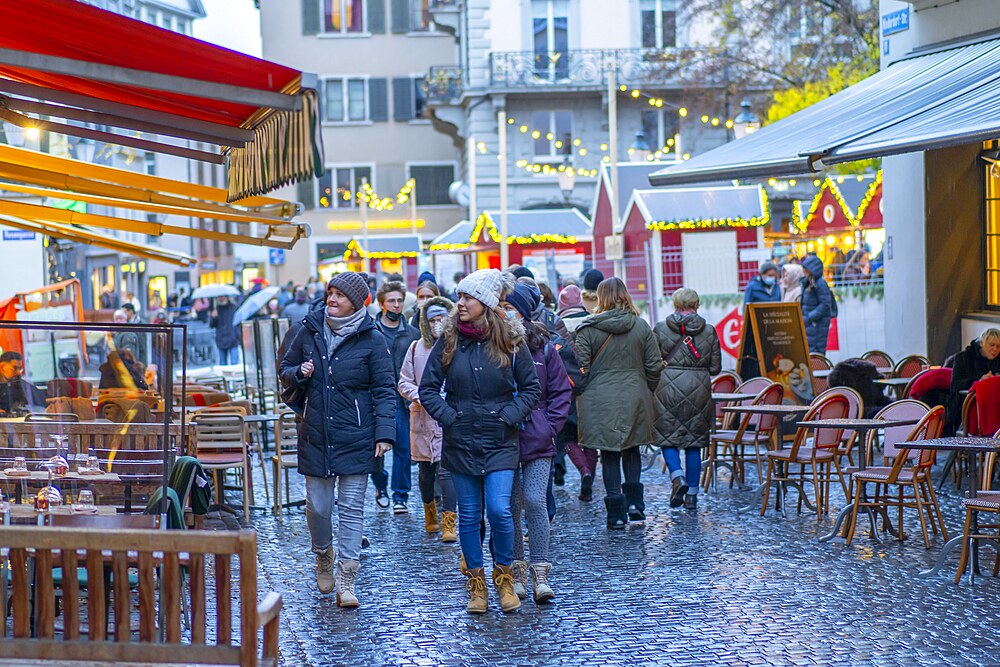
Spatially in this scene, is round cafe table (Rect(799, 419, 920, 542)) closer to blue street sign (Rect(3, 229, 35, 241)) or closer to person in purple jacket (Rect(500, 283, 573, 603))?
person in purple jacket (Rect(500, 283, 573, 603))

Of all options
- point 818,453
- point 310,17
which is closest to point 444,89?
point 310,17

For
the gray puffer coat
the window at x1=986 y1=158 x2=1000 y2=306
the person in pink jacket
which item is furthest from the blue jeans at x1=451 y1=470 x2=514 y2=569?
the window at x1=986 y1=158 x2=1000 y2=306

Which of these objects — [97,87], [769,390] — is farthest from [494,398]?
[769,390]

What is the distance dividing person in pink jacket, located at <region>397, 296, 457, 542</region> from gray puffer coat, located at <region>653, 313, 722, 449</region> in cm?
193

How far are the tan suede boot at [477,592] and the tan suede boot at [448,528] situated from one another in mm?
2210

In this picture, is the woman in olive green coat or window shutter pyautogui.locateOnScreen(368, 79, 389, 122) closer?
the woman in olive green coat

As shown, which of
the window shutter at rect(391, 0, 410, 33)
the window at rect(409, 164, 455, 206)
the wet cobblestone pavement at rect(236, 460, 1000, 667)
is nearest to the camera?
the wet cobblestone pavement at rect(236, 460, 1000, 667)

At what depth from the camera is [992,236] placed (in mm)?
15391

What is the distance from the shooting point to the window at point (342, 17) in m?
56.8

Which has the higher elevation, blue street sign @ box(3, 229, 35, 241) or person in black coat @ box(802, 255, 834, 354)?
blue street sign @ box(3, 229, 35, 241)

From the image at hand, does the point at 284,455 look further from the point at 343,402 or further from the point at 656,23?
the point at 656,23

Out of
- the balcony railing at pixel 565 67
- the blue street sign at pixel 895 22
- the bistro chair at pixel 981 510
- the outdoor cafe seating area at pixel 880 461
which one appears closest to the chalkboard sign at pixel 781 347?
the outdoor cafe seating area at pixel 880 461

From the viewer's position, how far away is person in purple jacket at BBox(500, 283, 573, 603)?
315 inches

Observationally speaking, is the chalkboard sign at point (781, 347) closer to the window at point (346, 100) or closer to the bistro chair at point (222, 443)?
the bistro chair at point (222, 443)
